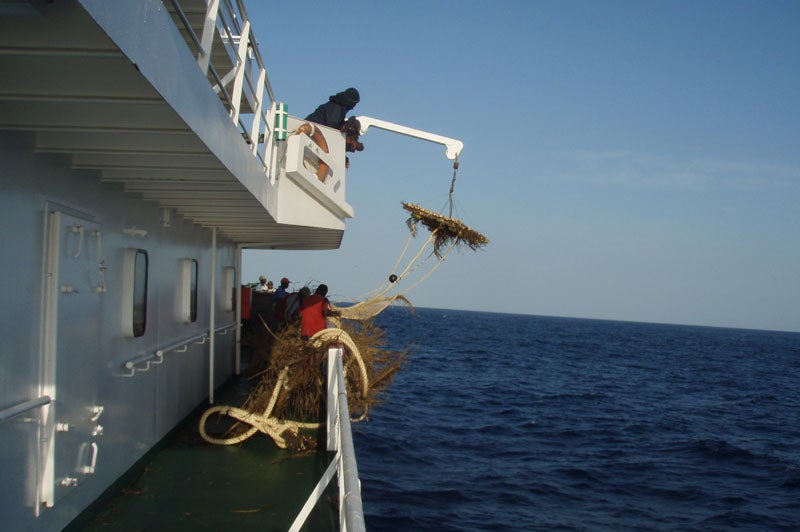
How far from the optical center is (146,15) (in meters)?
2.79

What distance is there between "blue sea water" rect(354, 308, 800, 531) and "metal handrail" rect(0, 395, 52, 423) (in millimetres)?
8337

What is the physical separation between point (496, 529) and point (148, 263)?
26.4 feet

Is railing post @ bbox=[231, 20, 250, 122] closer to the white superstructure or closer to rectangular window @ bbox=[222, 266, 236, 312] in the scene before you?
the white superstructure

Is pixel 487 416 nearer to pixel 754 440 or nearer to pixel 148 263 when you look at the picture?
pixel 754 440

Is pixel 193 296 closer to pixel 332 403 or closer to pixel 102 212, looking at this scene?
pixel 332 403

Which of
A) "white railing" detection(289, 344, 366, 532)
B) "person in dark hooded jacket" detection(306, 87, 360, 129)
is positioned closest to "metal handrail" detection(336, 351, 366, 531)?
"white railing" detection(289, 344, 366, 532)

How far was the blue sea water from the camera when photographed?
1320 centimetres

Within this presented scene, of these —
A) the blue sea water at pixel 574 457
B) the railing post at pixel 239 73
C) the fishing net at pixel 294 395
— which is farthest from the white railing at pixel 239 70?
the blue sea water at pixel 574 457

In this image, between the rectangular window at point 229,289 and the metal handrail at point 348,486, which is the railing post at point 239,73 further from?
the rectangular window at point 229,289

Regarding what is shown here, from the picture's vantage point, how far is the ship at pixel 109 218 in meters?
2.78

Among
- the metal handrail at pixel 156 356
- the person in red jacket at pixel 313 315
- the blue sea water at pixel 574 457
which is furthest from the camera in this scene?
the blue sea water at pixel 574 457

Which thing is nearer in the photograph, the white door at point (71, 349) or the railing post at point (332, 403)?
the white door at point (71, 349)

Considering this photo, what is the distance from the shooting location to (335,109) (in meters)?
11.1

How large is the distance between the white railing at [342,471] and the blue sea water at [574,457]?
528 cm
